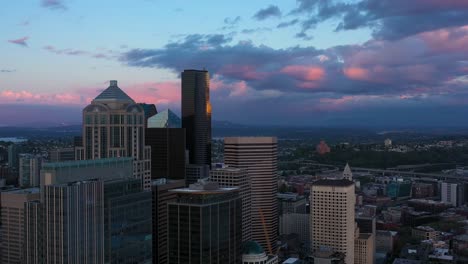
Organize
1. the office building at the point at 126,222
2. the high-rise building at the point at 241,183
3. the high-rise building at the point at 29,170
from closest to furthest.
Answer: the office building at the point at 126,222 → the high-rise building at the point at 241,183 → the high-rise building at the point at 29,170

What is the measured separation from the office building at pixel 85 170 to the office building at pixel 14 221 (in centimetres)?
233

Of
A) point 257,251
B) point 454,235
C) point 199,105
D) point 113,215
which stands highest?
point 199,105

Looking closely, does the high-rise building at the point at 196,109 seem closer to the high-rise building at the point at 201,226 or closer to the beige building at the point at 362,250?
the beige building at the point at 362,250

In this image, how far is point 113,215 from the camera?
32.0m

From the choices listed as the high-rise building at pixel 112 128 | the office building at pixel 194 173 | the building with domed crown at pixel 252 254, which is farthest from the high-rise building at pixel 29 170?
the building with domed crown at pixel 252 254

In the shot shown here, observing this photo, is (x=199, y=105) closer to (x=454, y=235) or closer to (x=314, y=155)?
(x=454, y=235)

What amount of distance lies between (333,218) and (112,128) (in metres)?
24.0

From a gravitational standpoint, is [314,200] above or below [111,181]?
below

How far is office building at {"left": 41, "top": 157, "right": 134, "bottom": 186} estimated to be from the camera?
30.5m

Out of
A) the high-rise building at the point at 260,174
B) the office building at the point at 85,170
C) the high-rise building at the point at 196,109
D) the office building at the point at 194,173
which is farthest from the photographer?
the high-rise building at the point at 196,109

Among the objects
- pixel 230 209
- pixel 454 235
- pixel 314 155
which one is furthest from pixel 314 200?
pixel 314 155

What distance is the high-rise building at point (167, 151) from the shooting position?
68750 mm

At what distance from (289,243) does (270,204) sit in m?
5.04

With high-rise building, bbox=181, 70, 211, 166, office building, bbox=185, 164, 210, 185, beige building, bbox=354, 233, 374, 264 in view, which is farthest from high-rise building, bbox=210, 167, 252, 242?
high-rise building, bbox=181, 70, 211, 166
